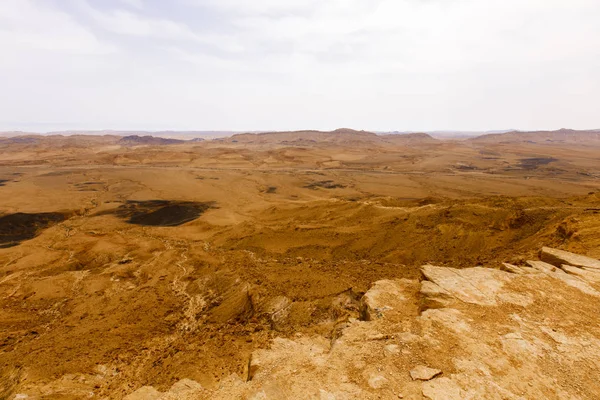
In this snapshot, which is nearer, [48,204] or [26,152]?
[48,204]

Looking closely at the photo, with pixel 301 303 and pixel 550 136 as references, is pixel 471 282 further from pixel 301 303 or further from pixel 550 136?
pixel 550 136

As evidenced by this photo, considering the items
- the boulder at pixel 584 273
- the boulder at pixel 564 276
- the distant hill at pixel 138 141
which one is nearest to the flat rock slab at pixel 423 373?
the boulder at pixel 564 276

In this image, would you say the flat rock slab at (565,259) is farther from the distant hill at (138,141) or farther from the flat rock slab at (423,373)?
the distant hill at (138,141)

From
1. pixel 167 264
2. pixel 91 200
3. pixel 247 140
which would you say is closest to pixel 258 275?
pixel 167 264

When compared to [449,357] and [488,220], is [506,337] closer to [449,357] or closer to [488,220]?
[449,357]

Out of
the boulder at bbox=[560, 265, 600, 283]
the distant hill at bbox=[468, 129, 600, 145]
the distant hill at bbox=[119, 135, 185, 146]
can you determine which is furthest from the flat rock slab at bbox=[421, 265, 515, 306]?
the distant hill at bbox=[468, 129, 600, 145]

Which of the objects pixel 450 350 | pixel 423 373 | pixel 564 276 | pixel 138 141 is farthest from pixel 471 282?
pixel 138 141

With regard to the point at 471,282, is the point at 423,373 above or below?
below
